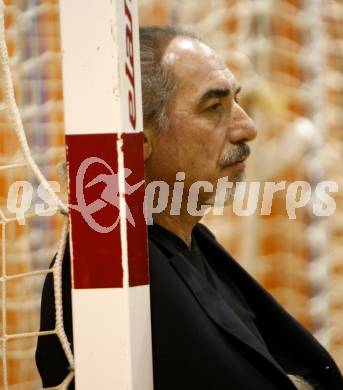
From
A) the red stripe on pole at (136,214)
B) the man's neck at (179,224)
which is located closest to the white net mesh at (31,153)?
the man's neck at (179,224)

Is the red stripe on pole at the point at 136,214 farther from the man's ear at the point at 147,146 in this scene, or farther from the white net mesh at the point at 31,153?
the white net mesh at the point at 31,153

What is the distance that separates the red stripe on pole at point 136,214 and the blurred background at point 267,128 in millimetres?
768

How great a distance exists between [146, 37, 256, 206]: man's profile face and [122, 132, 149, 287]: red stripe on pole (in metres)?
0.36

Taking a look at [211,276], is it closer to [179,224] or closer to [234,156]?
[179,224]

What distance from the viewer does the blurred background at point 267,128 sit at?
1631 millimetres

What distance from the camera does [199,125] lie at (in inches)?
46.3

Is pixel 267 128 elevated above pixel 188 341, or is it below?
above

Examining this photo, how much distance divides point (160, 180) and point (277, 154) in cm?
54

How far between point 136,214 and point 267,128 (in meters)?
0.91

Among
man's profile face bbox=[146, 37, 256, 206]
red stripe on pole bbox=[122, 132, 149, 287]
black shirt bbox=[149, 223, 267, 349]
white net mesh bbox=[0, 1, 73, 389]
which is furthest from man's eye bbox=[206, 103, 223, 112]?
white net mesh bbox=[0, 1, 73, 389]

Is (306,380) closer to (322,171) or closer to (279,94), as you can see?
(322,171)

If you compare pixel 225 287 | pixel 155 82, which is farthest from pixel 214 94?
pixel 225 287

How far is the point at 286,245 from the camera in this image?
5.62 feet

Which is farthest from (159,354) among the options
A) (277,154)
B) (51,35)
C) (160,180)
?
(51,35)
